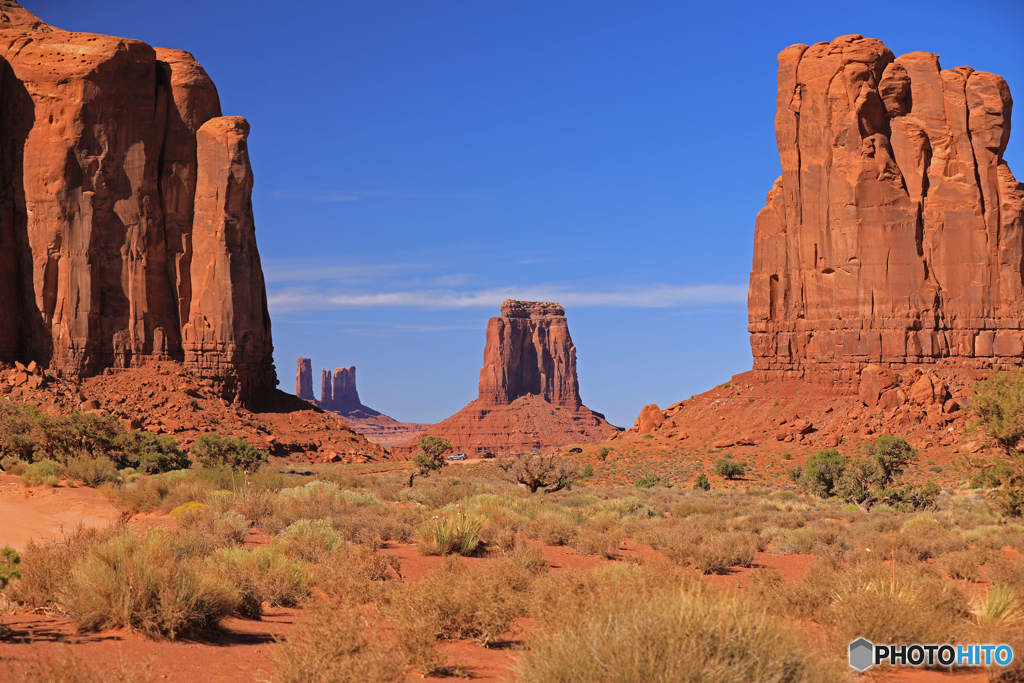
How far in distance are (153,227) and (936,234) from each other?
45357 millimetres

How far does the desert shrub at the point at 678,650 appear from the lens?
5910 mm

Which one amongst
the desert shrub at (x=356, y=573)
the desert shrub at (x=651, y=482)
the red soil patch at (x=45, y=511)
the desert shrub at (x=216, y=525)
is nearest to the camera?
the desert shrub at (x=356, y=573)

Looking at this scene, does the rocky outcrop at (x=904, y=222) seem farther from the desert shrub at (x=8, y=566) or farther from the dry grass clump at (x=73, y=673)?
the dry grass clump at (x=73, y=673)

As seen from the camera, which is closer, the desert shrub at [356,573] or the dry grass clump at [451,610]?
the dry grass clump at [451,610]

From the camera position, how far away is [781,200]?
191ft

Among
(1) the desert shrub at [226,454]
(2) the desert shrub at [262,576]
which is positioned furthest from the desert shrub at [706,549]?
(1) the desert shrub at [226,454]

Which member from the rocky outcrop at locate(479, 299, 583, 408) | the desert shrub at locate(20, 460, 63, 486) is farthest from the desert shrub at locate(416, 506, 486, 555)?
the rocky outcrop at locate(479, 299, 583, 408)

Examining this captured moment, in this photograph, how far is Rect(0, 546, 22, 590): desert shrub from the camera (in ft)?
28.2

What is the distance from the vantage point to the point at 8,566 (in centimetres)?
895

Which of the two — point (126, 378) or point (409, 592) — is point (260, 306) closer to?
point (126, 378)

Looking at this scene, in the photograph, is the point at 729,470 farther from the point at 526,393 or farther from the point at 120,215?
the point at 526,393

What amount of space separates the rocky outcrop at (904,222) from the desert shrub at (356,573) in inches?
1666

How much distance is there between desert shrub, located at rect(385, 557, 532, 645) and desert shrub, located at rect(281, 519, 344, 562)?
10.7 feet

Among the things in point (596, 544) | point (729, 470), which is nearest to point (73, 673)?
point (596, 544)
